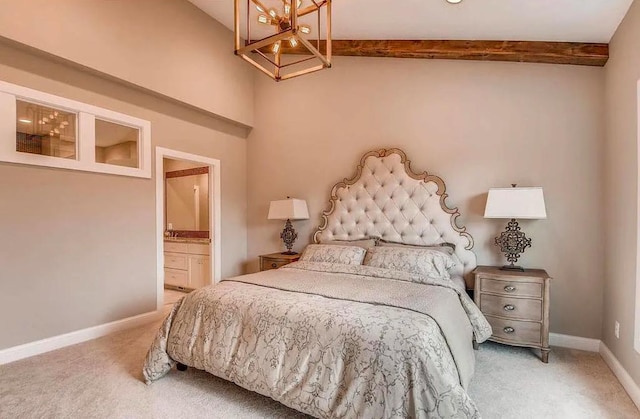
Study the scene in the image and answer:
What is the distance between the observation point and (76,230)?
126 inches

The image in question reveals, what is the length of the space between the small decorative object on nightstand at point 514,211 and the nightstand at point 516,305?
241 millimetres

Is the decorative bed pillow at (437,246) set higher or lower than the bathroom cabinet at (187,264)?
higher

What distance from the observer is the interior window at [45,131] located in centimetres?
287

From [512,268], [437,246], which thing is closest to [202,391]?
[437,246]

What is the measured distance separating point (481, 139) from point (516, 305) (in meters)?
1.66

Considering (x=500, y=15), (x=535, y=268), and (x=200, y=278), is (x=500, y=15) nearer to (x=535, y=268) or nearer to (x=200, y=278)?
(x=535, y=268)

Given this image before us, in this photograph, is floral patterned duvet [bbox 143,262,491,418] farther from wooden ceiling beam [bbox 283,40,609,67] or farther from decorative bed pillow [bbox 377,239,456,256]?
wooden ceiling beam [bbox 283,40,609,67]

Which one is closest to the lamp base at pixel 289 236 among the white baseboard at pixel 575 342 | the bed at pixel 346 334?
the bed at pixel 346 334

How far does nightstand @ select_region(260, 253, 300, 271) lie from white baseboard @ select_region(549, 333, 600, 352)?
2759mm

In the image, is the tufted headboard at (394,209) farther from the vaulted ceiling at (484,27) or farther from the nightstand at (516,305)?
the vaulted ceiling at (484,27)

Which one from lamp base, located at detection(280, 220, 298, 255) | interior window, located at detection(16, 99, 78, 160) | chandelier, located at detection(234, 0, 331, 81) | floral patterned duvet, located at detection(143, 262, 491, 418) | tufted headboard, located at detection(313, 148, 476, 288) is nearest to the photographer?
floral patterned duvet, located at detection(143, 262, 491, 418)

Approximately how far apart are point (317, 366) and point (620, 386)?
2.24m

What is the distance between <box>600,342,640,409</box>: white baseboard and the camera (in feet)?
7.23

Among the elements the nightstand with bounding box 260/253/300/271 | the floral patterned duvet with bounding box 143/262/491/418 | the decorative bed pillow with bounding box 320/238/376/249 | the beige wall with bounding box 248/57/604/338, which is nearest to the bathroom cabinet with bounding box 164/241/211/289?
the nightstand with bounding box 260/253/300/271
